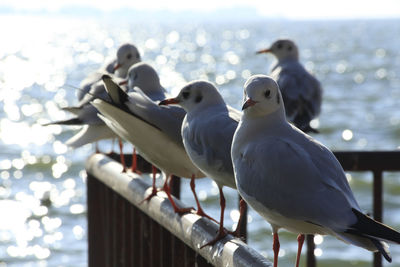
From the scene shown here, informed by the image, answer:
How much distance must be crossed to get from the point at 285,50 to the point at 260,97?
4.46 m

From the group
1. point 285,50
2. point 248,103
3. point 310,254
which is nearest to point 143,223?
point 310,254

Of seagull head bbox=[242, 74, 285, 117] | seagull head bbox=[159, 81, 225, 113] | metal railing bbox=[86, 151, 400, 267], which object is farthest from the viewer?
seagull head bbox=[159, 81, 225, 113]

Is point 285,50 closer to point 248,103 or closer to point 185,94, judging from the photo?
point 185,94

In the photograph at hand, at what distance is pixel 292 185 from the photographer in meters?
2.44

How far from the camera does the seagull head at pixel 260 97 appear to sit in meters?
2.67

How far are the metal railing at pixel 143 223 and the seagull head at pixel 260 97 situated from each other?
1.39 ft

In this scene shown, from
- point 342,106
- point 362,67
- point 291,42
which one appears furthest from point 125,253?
point 362,67

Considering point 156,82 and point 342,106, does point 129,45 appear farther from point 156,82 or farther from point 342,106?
point 342,106

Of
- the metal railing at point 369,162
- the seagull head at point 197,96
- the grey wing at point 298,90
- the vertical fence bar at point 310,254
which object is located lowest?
the vertical fence bar at point 310,254

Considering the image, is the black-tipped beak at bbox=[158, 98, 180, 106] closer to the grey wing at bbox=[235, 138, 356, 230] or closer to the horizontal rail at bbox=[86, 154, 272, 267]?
the horizontal rail at bbox=[86, 154, 272, 267]

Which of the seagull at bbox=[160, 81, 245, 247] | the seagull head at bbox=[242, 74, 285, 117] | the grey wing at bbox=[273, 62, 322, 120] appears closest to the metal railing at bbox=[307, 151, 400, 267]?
the seagull at bbox=[160, 81, 245, 247]

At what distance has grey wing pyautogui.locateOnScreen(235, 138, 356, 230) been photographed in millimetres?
2336

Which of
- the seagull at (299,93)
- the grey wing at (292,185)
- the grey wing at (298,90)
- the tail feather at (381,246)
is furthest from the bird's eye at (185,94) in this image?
the grey wing at (298,90)

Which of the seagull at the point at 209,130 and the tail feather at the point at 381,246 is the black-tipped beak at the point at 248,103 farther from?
the tail feather at the point at 381,246
